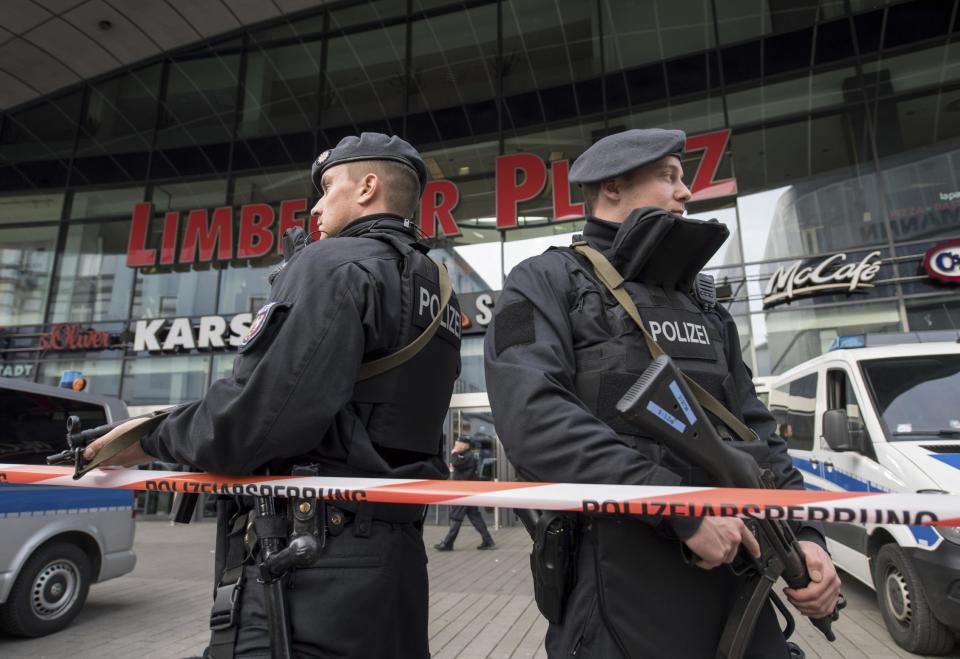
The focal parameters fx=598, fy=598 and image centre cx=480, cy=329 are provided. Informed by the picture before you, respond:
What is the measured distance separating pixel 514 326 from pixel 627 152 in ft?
2.01

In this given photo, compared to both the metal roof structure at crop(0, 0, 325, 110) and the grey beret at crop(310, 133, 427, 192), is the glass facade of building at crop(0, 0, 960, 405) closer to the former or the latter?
the metal roof structure at crop(0, 0, 325, 110)

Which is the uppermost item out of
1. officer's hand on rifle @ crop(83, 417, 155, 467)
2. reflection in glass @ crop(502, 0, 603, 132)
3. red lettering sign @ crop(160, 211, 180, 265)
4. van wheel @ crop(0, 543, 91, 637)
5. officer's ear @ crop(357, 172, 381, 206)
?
reflection in glass @ crop(502, 0, 603, 132)

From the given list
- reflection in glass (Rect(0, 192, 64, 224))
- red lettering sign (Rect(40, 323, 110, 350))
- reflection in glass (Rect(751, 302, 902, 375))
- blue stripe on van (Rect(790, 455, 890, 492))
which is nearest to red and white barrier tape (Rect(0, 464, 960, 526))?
blue stripe on van (Rect(790, 455, 890, 492))

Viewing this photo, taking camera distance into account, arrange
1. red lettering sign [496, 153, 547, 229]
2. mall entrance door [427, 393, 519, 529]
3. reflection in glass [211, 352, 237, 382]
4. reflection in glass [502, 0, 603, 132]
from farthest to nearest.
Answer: reflection in glass [211, 352, 237, 382], reflection in glass [502, 0, 603, 132], red lettering sign [496, 153, 547, 229], mall entrance door [427, 393, 519, 529]

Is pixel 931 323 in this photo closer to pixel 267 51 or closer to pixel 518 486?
pixel 518 486

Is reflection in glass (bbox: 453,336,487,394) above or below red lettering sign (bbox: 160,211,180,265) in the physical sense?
below

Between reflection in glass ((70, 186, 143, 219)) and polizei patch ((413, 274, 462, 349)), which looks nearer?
polizei patch ((413, 274, 462, 349))

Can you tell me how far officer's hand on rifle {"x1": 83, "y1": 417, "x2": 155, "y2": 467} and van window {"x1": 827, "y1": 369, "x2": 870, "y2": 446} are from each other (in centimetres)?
455

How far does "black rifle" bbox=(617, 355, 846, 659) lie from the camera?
3.65 feet

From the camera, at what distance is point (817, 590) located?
1.28 meters

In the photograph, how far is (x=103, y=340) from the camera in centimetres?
1514

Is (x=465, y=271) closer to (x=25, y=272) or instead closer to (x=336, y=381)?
(x=336, y=381)

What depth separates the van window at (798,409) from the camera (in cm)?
568

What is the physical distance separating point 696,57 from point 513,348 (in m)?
14.1
